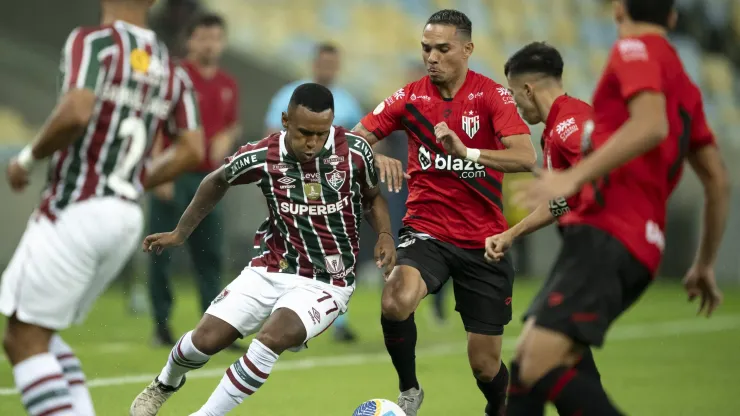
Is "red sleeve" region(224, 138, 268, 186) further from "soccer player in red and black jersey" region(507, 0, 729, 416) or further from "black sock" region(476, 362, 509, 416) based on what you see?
"soccer player in red and black jersey" region(507, 0, 729, 416)

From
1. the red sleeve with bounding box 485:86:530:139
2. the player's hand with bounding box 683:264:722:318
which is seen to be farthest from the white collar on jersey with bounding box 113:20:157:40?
the player's hand with bounding box 683:264:722:318

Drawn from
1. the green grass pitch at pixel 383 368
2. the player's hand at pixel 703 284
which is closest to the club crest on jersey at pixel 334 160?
the green grass pitch at pixel 383 368

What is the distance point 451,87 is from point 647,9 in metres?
2.27

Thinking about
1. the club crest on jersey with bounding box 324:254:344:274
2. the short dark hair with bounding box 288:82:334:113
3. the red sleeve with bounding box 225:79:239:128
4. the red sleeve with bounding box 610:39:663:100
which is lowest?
the red sleeve with bounding box 225:79:239:128

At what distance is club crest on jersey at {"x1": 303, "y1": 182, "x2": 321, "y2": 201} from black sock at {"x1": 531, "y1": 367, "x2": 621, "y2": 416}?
2101mm

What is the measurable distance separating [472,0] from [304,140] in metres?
14.0

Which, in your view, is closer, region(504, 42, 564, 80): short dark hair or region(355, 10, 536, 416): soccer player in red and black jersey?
region(504, 42, 564, 80): short dark hair

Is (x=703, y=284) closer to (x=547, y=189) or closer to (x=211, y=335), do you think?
(x=547, y=189)

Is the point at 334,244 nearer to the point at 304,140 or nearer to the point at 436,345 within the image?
the point at 304,140

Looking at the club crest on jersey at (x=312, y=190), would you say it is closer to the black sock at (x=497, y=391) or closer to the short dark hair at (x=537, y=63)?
the short dark hair at (x=537, y=63)

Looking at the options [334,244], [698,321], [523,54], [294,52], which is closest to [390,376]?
[334,244]

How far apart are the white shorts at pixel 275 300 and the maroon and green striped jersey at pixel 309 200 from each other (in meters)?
0.07

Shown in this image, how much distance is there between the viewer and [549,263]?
1652 centimetres

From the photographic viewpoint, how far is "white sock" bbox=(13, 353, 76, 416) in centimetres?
420
